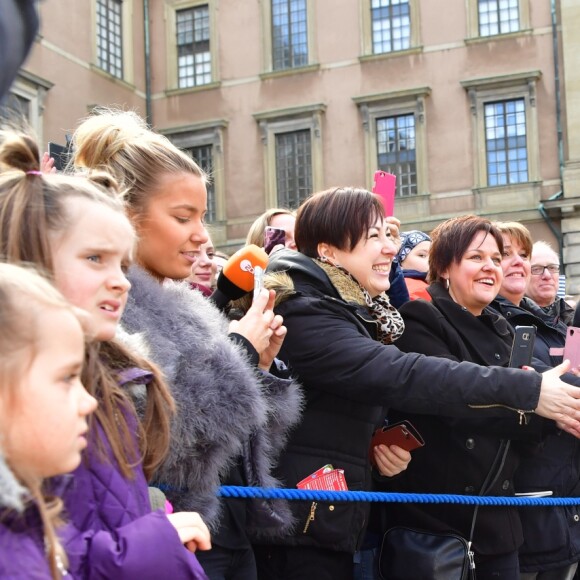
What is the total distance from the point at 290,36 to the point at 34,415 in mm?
24682

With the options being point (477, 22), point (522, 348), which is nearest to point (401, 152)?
point (477, 22)

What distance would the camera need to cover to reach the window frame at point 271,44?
24609 mm

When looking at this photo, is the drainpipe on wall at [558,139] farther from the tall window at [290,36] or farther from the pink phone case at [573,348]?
the pink phone case at [573,348]

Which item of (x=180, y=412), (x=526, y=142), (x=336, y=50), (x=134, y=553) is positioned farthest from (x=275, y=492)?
(x=336, y=50)

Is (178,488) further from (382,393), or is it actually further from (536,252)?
(536,252)

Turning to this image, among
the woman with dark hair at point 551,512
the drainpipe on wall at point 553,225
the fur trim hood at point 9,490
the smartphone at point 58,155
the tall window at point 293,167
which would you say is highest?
the tall window at point 293,167

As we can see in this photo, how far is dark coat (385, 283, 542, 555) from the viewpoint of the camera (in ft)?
11.1

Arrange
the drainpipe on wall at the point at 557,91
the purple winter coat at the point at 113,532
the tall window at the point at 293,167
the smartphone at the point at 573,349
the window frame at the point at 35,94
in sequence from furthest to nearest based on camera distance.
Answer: the tall window at the point at 293,167
the drainpipe on wall at the point at 557,91
the window frame at the point at 35,94
the smartphone at the point at 573,349
the purple winter coat at the point at 113,532

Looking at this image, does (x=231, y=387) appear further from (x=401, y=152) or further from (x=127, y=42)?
(x=127, y=42)

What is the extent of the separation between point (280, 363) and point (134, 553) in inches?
55.0

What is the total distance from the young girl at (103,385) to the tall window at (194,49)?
24.7 metres

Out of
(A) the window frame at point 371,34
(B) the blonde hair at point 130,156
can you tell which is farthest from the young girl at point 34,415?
(A) the window frame at point 371,34

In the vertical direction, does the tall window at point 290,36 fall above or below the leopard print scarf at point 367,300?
above

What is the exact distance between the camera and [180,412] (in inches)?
92.2
